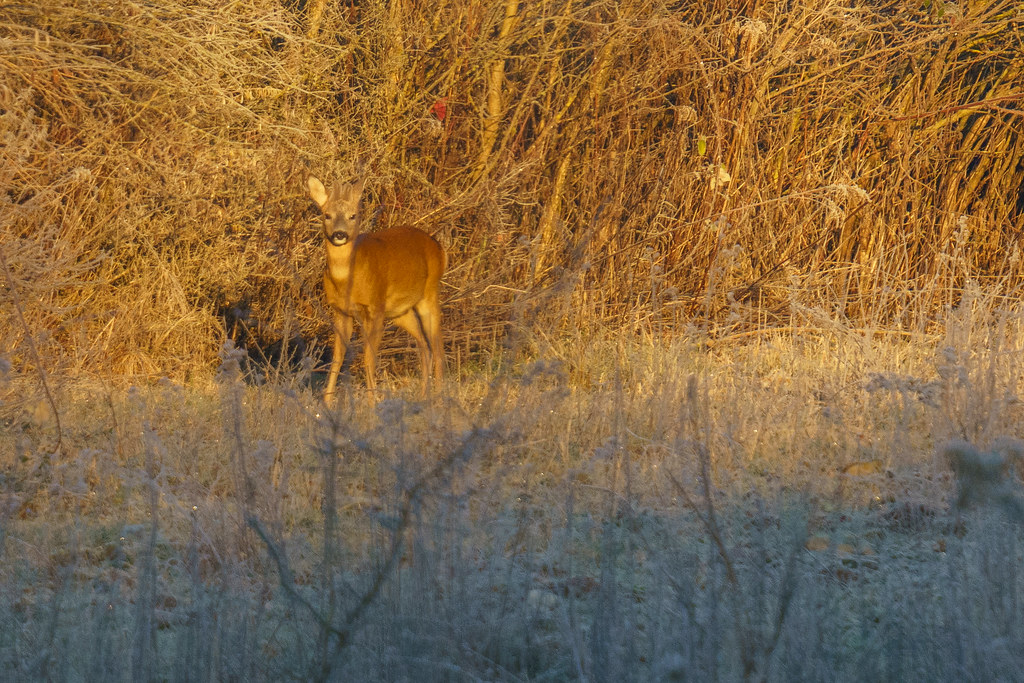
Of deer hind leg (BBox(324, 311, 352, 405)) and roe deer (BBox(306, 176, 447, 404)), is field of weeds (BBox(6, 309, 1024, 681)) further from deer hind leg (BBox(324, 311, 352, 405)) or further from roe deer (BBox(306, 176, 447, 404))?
roe deer (BBox(306, 176, 447, 404))

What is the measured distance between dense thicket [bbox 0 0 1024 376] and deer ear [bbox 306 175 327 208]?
0.59 m

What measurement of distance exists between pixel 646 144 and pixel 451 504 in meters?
6.49

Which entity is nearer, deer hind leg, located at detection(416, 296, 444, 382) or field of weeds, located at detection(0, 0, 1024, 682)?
field of weeds, located at detection(0, 0, 1024, 682)

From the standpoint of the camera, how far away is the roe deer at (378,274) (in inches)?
278

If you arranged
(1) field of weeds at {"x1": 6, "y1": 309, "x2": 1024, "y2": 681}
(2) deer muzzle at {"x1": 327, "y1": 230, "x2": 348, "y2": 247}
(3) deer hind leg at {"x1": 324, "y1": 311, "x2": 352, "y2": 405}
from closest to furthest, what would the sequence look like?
(1) field of weeds at {"x1": 6, "y1": 309, "x2": 1024, "y2": 681}
(3) deer hind leg at {"x1": 324, "y1": 311, "x2": 352, "y2": 405}
(2) deer muzzle at {"x1": 327, "y1": 230, "x2": 348, "y2": 247}

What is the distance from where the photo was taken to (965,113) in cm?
888

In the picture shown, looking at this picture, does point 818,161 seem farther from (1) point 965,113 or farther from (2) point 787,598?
(2) point 787,598

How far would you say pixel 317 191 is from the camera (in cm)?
709

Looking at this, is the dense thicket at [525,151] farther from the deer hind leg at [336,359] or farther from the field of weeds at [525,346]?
the deer hind leg at [336,359]

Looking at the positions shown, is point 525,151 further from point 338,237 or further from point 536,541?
point 536,541

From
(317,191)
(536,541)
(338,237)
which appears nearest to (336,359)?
(338,237)

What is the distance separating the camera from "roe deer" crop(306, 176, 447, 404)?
23.1ft

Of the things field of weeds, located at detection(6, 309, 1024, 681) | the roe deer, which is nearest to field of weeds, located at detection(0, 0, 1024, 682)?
field of weeds, located at detection(6, 309, 1024, 681)

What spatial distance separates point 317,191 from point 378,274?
2.13 ft
